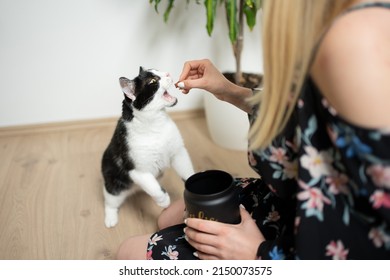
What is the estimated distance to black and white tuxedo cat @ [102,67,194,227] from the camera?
3.43 feet

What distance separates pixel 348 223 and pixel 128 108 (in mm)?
731

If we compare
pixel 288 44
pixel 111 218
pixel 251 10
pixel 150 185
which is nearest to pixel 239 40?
pixel 251 10

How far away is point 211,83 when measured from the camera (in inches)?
35.9

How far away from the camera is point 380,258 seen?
1.83ft

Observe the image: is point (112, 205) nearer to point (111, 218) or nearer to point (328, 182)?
point (111, 218)

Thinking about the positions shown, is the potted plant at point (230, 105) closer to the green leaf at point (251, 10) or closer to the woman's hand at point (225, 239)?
the green leaf at point (251, 10)

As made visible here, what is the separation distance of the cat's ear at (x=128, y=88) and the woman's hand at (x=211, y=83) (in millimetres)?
164

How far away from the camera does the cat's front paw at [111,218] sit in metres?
1.29

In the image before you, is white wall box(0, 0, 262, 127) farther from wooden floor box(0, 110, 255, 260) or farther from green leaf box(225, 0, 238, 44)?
green leaf box(225, 0, 238, 44)

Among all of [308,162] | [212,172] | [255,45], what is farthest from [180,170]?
[255,45]

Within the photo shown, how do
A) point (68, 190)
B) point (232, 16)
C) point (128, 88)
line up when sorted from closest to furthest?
point (128, 88) < point (232, 16) < point (68, 190)

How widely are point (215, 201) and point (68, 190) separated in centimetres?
106
